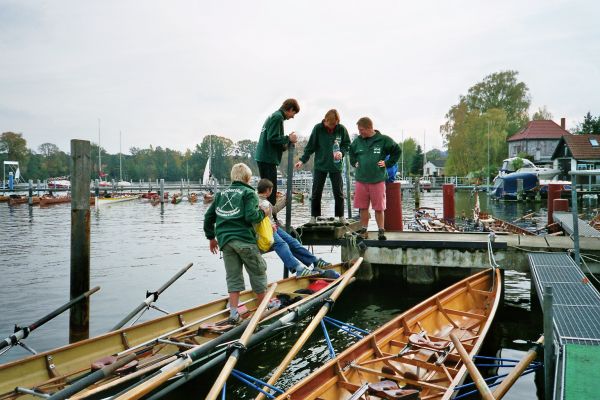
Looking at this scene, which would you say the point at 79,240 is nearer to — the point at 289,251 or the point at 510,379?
the point at 289,251

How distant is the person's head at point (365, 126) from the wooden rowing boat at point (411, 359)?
3.38 meters

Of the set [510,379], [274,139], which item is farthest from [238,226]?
[510,379]

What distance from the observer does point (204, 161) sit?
11144 centimetres

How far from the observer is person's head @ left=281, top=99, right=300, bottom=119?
906 centimetres

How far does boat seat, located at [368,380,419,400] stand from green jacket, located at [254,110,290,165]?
5086 millimetres

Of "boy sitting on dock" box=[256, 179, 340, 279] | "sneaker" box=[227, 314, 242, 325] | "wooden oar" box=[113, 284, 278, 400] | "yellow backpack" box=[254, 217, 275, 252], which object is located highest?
"yellow backpack" box=[254, 217, 275, 252]

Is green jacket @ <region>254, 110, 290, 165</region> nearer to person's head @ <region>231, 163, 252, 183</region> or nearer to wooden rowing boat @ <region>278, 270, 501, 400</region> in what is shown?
person's head @ <region>231, 163, 252, 183</region>

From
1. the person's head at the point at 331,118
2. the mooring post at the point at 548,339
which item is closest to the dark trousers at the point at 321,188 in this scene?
the person's head at the point at 331,118

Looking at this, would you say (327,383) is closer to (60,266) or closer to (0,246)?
(60,266)

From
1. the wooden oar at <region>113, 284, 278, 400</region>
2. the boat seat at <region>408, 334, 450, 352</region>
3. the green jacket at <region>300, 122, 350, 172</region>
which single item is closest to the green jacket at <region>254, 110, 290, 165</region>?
the green jacket at <region>300, 122, 350, 172</region>

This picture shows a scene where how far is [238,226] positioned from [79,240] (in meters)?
3.53

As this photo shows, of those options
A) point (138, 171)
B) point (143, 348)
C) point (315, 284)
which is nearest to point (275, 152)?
point (315, 284)

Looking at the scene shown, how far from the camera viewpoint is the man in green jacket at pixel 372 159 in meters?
9.84

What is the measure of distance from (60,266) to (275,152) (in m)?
10.8
